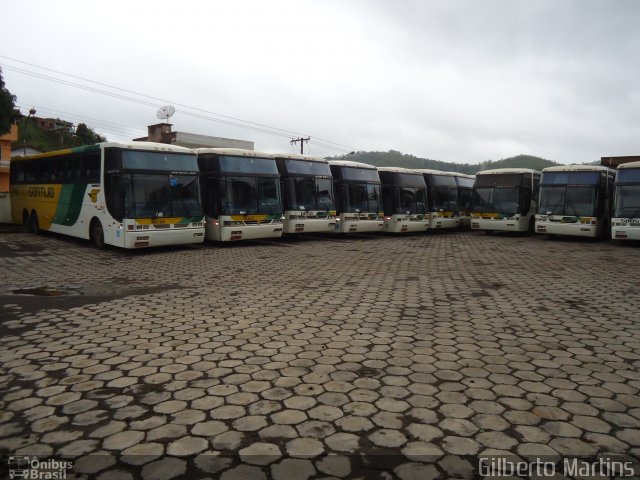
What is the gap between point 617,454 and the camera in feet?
8.48

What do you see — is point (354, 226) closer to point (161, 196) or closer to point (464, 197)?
point (161, 196)

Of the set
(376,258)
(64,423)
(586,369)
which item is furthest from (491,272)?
(64,423)

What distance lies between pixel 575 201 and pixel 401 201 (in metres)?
7.01

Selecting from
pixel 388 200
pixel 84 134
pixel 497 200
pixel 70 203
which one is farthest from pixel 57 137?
pixel 497 200

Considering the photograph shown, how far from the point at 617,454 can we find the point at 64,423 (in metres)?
3.54

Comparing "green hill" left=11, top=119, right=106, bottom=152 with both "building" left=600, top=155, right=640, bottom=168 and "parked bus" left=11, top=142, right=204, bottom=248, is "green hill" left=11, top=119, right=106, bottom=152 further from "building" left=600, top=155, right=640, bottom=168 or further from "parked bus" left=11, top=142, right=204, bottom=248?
"building" left=600, top=155, right=640, bottom=168

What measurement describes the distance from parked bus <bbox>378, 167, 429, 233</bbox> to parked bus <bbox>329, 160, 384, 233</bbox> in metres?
1.20

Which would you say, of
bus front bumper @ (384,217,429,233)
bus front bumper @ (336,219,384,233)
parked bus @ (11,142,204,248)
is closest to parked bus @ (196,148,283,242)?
parked bus @ (11,142,204,248)

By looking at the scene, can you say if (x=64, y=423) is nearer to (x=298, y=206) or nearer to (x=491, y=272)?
(x=491, y=272)

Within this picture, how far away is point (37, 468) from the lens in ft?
8.04

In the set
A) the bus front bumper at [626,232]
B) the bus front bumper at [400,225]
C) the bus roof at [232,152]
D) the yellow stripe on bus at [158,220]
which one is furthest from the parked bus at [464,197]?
the yellow stripe on bus at [158,220]

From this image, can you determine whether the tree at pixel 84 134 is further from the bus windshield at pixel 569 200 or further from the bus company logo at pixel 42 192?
the bus windshield at pixel 569 200

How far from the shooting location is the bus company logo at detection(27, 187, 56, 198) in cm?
1552

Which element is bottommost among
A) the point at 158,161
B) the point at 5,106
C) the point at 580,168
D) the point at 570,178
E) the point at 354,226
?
the point at 354,226
